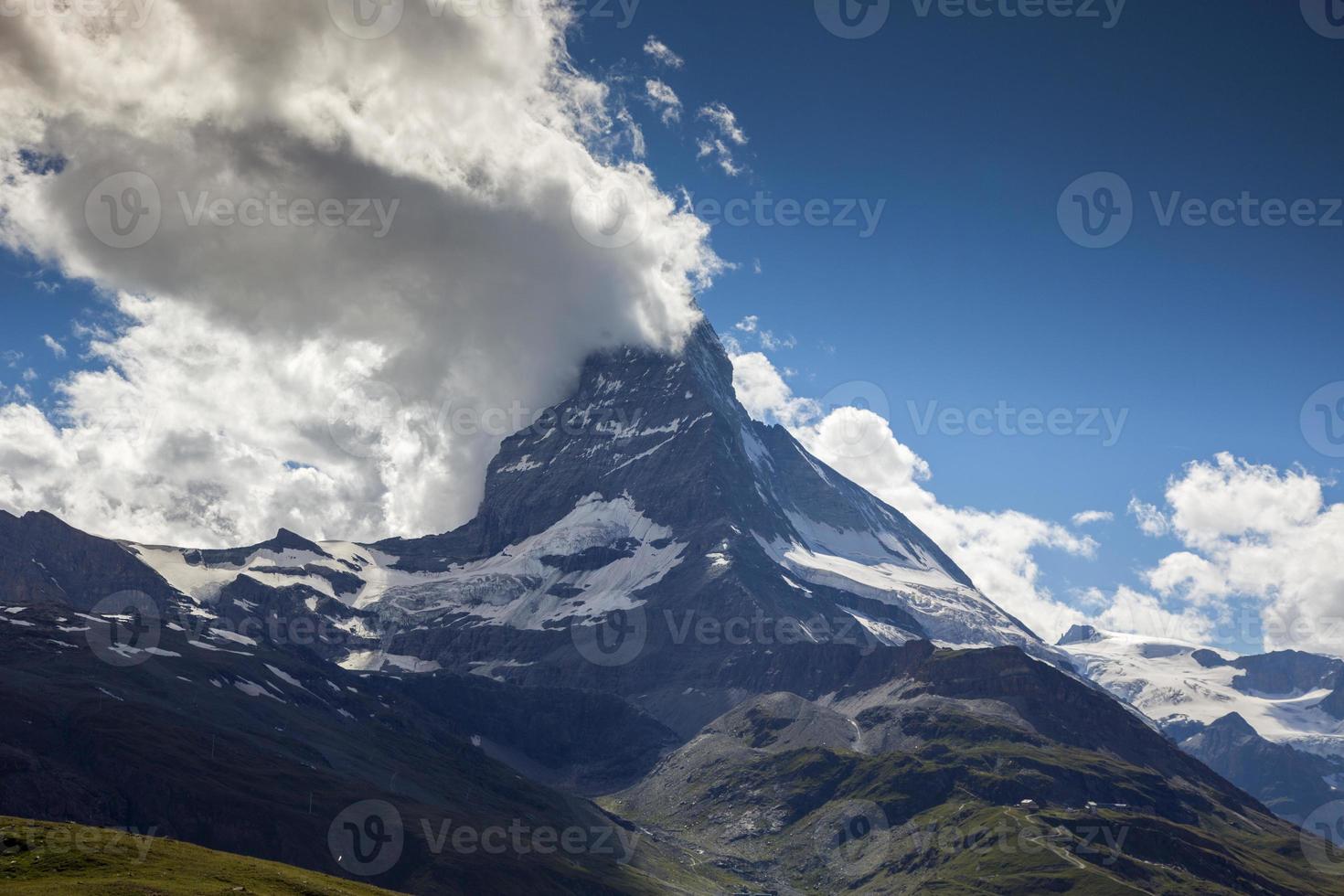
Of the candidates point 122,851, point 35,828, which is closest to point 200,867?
point 122,851

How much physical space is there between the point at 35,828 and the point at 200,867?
906 inches

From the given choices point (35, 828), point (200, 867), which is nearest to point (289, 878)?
point (200, 867)

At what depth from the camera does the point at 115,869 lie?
581 ft

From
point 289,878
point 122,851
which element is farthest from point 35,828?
point 289,878

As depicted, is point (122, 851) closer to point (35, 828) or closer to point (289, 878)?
point (35, 828)

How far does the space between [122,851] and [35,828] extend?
39.6 ft

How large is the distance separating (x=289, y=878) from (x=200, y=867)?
1297 centimetres

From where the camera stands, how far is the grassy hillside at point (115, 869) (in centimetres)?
16550

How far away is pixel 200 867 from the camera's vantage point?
625 ft

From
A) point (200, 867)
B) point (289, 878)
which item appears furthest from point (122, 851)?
point (289, 878)

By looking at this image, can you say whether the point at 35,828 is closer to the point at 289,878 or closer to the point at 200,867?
the point at 200,867

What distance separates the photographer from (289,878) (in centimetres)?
19100

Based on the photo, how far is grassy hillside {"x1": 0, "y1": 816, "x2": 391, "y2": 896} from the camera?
165500 millimetres

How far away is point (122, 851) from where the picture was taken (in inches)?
7387
